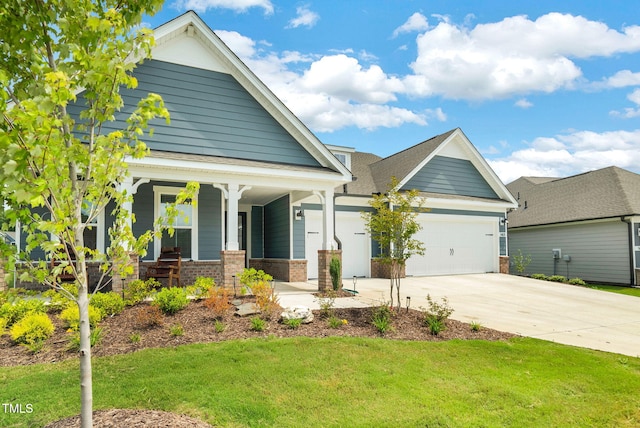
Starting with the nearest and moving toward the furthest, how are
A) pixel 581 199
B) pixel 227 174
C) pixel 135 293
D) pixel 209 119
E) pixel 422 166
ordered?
pixel 135 293 → pixel 227 174 → pixel 209 119 → pixel 422 166 → pixel 581 199

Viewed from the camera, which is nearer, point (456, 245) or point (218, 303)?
point (218, 303)

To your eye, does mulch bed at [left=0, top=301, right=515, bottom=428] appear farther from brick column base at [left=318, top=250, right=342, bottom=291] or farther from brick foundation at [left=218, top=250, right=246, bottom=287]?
brick column base at [left=318, top=250, right=342, bottom=291]

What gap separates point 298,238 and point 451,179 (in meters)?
7.75

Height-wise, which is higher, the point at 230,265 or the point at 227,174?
the point at 227,174

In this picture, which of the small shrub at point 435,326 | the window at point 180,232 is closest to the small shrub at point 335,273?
the small shrub at point 435,326

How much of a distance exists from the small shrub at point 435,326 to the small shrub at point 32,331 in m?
5.87

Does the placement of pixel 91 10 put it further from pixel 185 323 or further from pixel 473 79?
pixel 473 79

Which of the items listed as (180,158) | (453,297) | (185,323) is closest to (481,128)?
(453,297)

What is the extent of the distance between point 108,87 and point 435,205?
15226mm

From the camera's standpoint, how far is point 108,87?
2953mm

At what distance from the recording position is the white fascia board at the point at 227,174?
9859 millimetres

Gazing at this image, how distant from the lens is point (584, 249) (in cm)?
1878

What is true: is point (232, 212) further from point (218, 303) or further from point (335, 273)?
point (218, 303)

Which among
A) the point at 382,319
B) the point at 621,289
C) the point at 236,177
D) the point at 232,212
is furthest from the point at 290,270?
the point at 621,289
